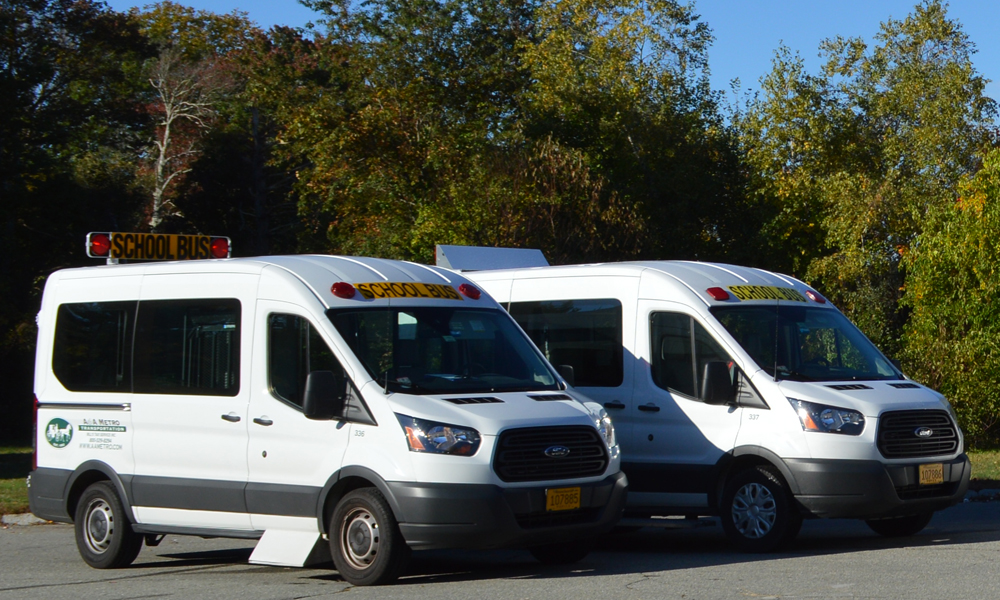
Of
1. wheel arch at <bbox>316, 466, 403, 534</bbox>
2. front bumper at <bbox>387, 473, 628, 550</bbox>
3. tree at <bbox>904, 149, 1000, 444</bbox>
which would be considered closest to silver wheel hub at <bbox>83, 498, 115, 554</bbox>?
wheel arch at <bbox>316, 466, 403, 534</bbox>

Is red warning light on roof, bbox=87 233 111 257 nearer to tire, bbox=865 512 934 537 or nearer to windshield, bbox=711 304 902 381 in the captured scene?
windshield, bbox=711 304 902 381

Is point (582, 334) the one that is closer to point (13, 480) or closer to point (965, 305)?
point (13, 480)

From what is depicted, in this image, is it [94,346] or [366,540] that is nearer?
[366,540]

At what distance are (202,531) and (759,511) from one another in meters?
4.49

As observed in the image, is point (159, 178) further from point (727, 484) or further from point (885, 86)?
point (727, 484)

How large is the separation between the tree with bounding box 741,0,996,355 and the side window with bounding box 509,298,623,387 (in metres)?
23.5

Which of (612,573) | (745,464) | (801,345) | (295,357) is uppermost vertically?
(801,345)

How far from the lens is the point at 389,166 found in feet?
112

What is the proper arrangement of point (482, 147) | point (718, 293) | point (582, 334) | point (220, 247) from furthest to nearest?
1. point (482, 147)
2. point (220, 247)
3. point (582, 334)
4. point (718, 293)

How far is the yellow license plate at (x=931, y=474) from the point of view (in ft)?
33.4

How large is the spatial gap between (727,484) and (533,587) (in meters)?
2.73

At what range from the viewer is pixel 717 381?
10305 millimetres

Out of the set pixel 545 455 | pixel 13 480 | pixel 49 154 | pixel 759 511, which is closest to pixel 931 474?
pixel 759 511

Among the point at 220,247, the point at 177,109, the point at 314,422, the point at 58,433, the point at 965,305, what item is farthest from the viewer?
the point at 177,109
